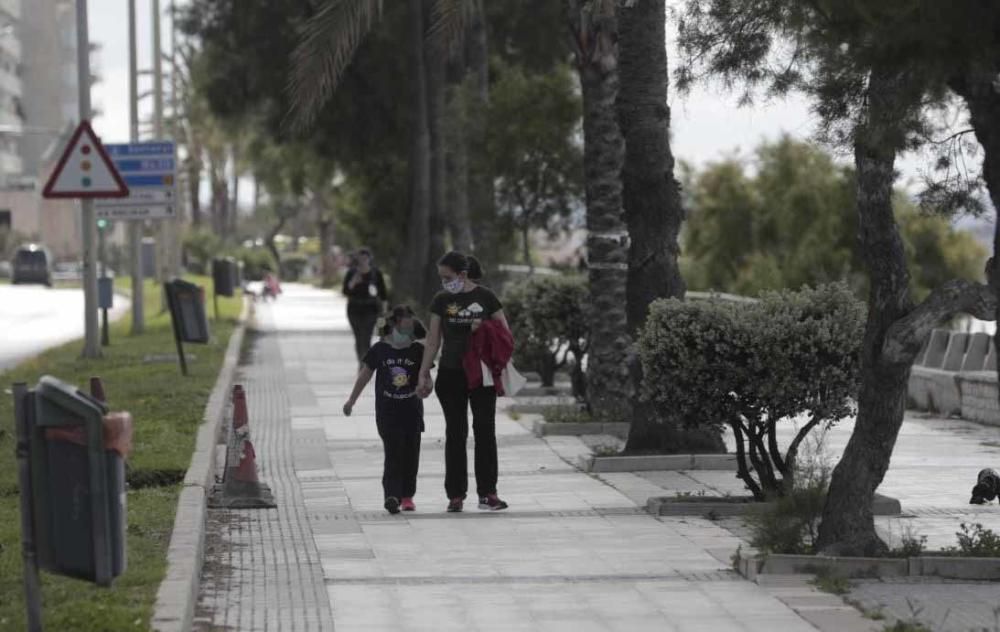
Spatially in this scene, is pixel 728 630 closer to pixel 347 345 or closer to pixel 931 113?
pixel 931 113

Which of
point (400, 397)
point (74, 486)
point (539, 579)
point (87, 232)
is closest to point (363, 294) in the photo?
point (87, 232)

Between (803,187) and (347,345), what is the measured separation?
2173 cm

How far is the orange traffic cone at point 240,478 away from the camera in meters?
13.7

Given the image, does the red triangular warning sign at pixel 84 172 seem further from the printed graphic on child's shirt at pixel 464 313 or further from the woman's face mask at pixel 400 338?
the printed graphic on child's shirt at pixel 464 313

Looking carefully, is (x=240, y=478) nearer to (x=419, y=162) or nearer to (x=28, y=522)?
(x=28, y=522)

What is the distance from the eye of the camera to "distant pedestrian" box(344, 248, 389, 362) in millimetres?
25594

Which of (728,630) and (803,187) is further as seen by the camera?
(803,187)

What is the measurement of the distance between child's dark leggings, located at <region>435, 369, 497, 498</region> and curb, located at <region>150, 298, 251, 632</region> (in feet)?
5.27

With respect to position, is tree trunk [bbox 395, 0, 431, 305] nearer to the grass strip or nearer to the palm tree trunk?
the palm tree trunk

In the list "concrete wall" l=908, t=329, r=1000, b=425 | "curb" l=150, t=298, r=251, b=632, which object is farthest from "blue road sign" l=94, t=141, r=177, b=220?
"curb" l=150, t=298, r=251, b=632

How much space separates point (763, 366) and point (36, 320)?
3922cm

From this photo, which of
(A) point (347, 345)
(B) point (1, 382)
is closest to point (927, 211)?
(B) point (1, 382)

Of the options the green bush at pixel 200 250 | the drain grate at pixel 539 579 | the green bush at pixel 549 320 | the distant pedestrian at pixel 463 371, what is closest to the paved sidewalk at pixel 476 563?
the drain grate at pixel 539 579

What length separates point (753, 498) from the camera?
1322cm
